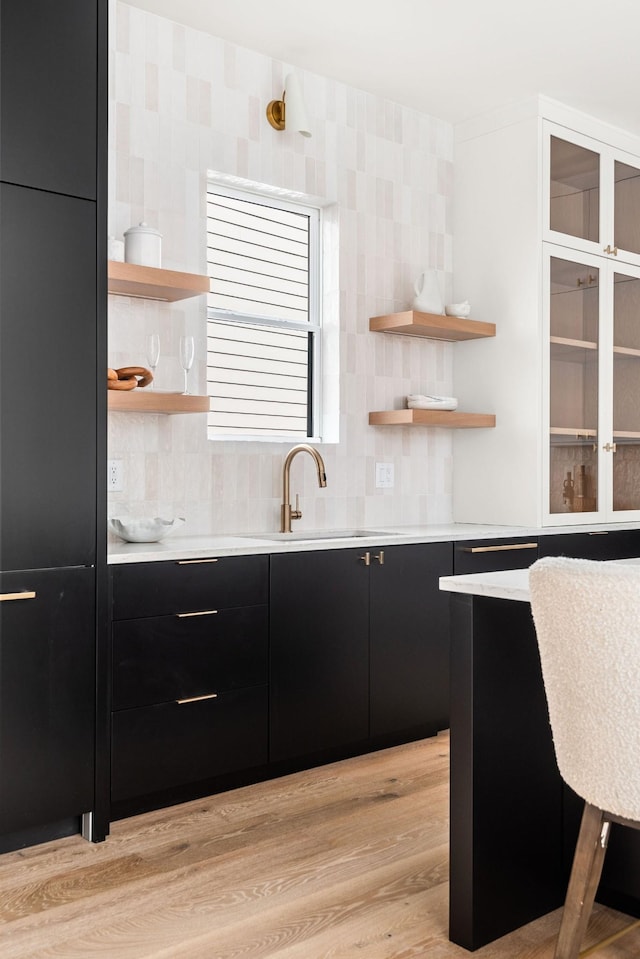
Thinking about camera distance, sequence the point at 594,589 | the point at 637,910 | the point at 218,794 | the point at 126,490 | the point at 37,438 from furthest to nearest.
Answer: the point at 126,490 → the point at 218,794 → the point at 37,438 → the point at 637,910 → the point at 594,589

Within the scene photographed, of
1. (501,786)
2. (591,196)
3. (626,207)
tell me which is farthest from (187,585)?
(626,207)

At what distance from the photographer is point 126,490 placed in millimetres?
3170

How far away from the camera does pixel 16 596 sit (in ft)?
7.80

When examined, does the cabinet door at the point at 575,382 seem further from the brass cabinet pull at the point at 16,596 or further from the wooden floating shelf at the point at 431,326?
the brass cabinet pull at the point at 16,596

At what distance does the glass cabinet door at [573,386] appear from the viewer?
4023 mm

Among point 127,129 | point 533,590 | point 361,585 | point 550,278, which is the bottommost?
point 361,585

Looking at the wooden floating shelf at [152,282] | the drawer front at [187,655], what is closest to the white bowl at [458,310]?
the wooden floating shelf at [152,282]

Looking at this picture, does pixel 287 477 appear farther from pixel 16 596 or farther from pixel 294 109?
pixel 294 109

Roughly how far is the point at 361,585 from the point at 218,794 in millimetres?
878

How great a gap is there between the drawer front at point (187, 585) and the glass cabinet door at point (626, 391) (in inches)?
85.1

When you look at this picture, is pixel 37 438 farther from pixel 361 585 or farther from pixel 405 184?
pixel 405 184

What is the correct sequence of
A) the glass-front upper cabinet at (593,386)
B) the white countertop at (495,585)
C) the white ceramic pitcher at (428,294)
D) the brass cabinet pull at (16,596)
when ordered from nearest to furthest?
the white countertop at (495,585)
the brass cabinet pull at (16,596)
the white ceramic pitcher at (428,294)
the glass-front upper cabinet at (593,386)

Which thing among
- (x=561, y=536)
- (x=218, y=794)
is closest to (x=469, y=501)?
(x=561, y=536)

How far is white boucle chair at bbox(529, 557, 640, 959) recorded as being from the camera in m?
1.42
